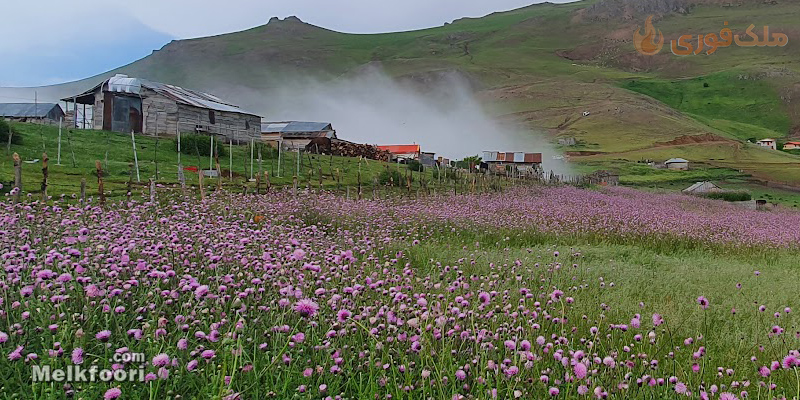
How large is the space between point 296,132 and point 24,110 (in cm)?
2107

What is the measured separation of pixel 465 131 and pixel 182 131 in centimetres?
10537

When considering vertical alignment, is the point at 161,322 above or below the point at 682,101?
below

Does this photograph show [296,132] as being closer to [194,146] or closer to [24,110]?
[24,110]

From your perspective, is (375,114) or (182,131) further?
(375,114)

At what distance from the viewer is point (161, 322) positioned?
2.71 m

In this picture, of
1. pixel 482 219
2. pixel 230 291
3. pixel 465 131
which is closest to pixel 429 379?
pixel 230 291

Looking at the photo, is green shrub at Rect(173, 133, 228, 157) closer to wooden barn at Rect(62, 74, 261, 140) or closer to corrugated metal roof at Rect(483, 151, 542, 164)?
wooden barn at Rect(62, 74, 261, 140)

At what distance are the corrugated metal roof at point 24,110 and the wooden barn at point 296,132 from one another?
54.5 ft

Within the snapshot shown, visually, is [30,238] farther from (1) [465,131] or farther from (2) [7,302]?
(1) [465,131]

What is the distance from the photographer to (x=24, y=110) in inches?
1770

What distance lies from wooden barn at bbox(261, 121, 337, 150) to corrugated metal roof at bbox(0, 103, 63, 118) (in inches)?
654

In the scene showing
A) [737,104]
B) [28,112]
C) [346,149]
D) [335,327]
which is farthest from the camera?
[737,104]

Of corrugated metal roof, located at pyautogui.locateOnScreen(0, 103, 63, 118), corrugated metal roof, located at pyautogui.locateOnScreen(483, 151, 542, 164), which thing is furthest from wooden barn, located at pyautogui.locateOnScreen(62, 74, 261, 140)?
corrugated metal roof, located at pyautogui.locateOnScreen(483, 151, 542, 164)

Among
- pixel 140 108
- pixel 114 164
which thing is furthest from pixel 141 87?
pixel 114 164
